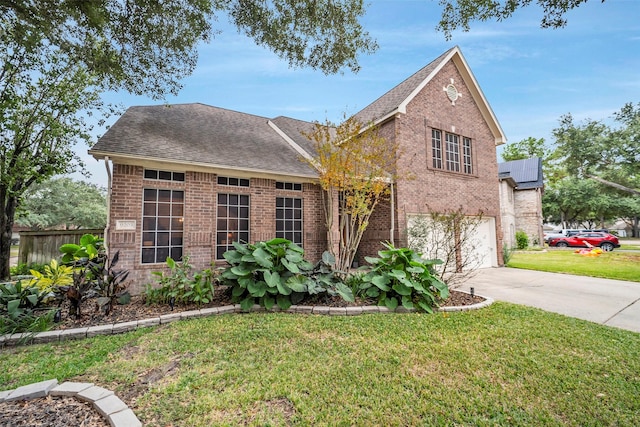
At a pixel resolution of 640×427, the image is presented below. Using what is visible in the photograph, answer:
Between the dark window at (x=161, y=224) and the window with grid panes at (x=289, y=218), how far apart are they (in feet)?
8.66

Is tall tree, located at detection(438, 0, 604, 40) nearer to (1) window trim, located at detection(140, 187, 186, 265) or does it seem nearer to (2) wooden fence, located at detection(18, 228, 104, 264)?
(1) window trim, located at detection(140, 187, 186, 265)

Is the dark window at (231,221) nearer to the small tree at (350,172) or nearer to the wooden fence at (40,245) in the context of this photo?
the small tree at (350,172)

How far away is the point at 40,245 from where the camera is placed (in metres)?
9.71

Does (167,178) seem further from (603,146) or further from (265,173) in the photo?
(603,146)

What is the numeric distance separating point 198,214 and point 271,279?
3.36 meters

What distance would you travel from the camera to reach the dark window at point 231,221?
755 centimetres

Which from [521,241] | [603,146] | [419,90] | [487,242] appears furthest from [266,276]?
[521,241]

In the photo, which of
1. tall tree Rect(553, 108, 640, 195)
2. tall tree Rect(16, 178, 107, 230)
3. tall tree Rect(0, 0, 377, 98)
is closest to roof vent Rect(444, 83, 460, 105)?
tall tree Rect(0, 0, 377, 98)

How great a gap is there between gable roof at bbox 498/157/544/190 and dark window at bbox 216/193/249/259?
2407 centimetres

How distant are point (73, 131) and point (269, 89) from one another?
695cm

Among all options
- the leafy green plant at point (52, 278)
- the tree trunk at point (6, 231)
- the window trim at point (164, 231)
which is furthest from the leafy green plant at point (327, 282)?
the tree trunk at point (6, 231)

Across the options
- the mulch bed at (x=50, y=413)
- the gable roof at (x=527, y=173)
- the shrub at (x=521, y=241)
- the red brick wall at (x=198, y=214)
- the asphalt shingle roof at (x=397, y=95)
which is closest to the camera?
the mulch bed at (x=50, y=413)

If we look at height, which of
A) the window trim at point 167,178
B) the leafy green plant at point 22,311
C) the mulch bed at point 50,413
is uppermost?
the window trim at point 167,178

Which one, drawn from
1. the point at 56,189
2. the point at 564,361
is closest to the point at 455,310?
the point at 564,361
